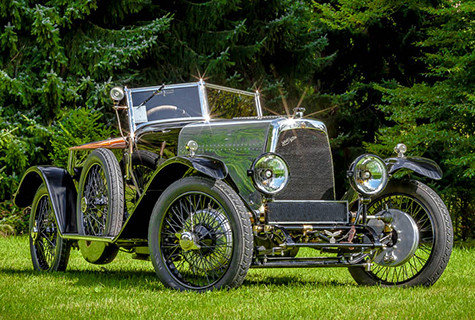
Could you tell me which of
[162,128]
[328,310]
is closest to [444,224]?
[328,310]

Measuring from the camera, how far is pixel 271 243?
550 centimetres

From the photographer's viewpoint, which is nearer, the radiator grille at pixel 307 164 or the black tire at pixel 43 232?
the radiator grille at pixel 307 164

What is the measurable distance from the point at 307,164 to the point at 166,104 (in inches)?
68.1

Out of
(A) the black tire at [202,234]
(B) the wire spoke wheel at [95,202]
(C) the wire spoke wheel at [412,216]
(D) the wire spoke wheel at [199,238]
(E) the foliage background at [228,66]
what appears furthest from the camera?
(E) the foliage background at [228,66]

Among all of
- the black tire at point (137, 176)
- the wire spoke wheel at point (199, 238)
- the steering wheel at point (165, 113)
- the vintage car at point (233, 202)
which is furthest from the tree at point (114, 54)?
the wire spoke wheel at point (199, 238)

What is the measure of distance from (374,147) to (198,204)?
28.0ft

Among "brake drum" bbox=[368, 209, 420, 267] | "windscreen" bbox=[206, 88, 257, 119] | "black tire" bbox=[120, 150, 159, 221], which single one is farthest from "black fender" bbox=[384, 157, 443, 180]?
"black tire" bbox=[120, 150, 159, 221]

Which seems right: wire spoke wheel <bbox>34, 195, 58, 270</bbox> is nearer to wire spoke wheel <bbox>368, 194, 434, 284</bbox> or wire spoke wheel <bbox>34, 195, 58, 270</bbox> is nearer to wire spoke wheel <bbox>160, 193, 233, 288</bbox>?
wire spoke wheel <bbox>160, 193, 233, 288</bbox>

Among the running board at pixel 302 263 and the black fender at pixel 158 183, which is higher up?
the black fender at pixel 158 183

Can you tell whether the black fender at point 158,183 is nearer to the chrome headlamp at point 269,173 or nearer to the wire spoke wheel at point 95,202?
the chrome headlamp at point 269,173

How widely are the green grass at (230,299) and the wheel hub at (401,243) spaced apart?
24 centimetres

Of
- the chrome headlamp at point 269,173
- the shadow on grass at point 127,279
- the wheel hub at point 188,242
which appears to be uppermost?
the chrome headlamp at point 269,173

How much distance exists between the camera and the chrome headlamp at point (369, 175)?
18.1 ft

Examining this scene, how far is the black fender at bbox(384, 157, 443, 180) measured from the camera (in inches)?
223
